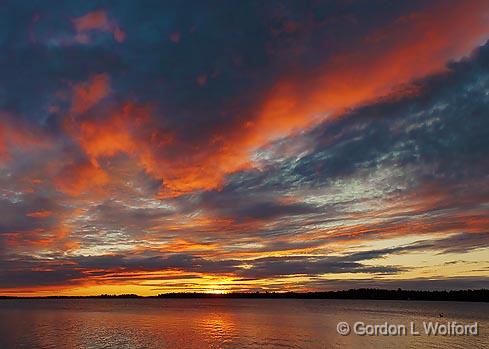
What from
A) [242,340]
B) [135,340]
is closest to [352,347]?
[242,340]

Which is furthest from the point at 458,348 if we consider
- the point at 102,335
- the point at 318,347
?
the point at 102,335

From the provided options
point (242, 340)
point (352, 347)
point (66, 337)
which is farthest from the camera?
point (66, 337)

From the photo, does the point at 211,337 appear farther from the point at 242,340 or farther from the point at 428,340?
the point at 428,340

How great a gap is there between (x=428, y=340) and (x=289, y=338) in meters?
25.9

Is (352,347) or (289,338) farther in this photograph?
(289,338)

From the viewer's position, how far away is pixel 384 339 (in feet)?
252

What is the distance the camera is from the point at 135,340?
75.6 meters

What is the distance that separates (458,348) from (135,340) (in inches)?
2188

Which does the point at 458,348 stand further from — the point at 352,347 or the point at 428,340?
the point at 352,347

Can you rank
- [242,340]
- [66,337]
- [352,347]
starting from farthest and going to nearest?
[66,337] → [242,340] → [352,347]

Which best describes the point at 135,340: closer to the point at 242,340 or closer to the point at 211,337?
the point at 211,337

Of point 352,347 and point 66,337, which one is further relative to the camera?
point 66,337

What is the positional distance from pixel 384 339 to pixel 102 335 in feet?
181

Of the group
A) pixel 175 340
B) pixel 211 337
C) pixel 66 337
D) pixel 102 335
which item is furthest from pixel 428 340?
pixel 66 337
